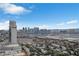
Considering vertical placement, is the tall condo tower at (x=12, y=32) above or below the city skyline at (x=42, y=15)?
below

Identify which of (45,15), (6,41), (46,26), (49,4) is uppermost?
(49,4)

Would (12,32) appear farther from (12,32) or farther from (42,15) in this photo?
(42,15)

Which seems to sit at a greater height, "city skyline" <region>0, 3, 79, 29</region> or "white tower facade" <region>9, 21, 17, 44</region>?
"city skyline" <region>0, 3, 79, 29</region>

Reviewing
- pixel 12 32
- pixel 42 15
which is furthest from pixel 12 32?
pixel 42 15

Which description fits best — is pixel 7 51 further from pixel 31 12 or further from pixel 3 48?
pixel 31 12

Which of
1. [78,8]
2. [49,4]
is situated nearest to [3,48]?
[49,4]

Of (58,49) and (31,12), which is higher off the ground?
(31,12)

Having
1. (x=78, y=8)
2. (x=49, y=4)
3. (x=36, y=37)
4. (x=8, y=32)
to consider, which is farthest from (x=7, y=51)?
(x=78, y=8)

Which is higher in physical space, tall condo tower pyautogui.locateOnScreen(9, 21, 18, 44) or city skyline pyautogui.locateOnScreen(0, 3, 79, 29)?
city skyline pyautogui.locateOnScreen(0, 3, 79, 29)
